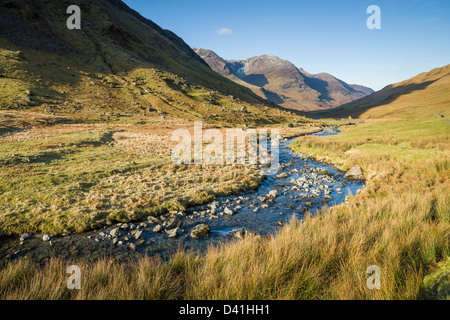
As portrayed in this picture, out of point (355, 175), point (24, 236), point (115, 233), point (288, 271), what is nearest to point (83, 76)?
point (24, 236)

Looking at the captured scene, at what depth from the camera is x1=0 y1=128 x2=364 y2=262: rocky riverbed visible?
29.0 ft

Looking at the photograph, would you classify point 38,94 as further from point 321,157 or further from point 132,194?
point 321,157

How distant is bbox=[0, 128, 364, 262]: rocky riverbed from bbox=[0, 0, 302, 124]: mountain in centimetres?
5373

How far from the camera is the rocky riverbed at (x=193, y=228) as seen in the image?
29.0 ft

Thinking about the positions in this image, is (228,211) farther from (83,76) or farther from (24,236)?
(83,76)

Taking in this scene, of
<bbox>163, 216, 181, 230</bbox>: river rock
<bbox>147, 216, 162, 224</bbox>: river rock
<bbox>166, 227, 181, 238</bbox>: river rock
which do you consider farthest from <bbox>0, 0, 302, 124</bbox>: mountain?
<bbox>166, 227, 181, 238</bbox>: river rock

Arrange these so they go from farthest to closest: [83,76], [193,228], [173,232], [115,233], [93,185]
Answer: [83,76] < [93,185] < [193,228] < [173,232] < [115,233]

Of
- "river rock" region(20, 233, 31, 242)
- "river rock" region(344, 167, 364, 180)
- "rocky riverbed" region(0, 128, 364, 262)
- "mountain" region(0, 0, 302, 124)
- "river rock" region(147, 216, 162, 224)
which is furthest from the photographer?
"mountain" region(0, 0, 302, 124)

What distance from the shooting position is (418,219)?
7.11 metres

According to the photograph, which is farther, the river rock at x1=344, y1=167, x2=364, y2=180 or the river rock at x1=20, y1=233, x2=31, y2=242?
the river rock at x1=344, y1=167, x2=364, y2=180

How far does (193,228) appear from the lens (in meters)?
10.8

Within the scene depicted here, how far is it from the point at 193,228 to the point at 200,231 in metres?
0.67

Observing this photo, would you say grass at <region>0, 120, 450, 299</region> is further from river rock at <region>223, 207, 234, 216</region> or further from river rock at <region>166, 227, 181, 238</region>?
river rock at <region>223, 207, 234, 216</region>

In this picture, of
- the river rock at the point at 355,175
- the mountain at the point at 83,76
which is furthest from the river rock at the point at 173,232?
the mountain at the point at 83,76
